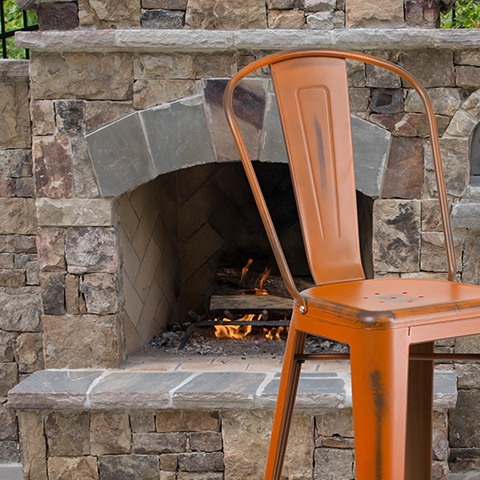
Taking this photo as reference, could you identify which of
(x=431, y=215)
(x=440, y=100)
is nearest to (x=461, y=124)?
(x=440, y=100)

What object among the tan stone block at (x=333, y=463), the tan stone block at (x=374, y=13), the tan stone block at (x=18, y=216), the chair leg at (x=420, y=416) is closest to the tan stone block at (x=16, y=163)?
the tan stone block at (x=18, y=216)

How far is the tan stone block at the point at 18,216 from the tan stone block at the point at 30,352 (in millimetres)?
439

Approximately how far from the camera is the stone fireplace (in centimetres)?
231

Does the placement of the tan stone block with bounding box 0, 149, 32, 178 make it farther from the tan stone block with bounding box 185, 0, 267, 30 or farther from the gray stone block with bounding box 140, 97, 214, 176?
the tan stone block with bounding box 185, 0, 267, 30

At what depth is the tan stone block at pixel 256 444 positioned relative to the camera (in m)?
2.29

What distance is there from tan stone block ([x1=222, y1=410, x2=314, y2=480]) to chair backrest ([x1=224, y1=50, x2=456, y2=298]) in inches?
35.3

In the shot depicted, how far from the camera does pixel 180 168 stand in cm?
245

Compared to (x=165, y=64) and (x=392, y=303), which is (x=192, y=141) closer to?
(x=165, y=64)

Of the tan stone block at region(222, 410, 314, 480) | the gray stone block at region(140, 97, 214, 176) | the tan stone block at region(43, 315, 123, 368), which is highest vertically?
the gray stone block at region(140, 97, 214, 176)

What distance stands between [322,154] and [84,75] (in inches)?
47.4

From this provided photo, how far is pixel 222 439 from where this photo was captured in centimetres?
232

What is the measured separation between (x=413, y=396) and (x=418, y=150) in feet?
3.54

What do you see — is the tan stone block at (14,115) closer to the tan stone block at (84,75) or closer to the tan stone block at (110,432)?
the tan stone block at (84,75)

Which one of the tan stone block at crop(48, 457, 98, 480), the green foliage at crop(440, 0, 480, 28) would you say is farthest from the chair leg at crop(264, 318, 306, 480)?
the green foliage at crop(440, 0, 480, 28)
